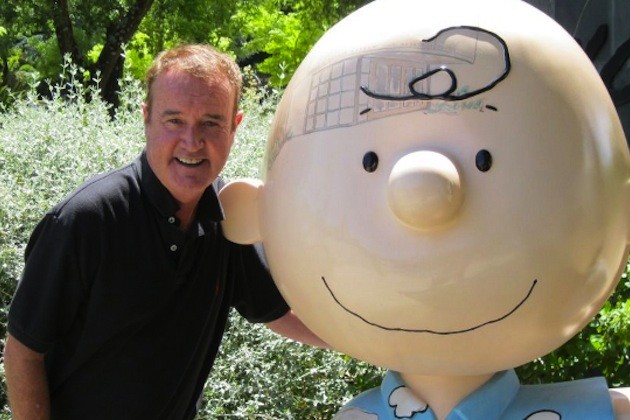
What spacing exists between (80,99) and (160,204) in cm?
279

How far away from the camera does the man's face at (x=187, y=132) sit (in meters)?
2.83

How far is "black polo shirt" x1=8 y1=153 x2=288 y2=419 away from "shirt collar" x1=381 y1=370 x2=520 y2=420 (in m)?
0.78

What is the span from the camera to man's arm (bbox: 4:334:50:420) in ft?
9.40

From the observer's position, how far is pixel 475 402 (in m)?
2.37

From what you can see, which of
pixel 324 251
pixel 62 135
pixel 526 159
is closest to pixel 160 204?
pixel 324 251

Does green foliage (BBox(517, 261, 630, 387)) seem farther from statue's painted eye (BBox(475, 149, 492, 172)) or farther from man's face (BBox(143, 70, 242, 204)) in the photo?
statue's painted eye (BBox(475, 149, 492, 172))

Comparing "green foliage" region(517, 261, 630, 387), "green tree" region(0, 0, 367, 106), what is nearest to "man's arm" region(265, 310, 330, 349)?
"green foliage" region(517, 261, 630, 387)

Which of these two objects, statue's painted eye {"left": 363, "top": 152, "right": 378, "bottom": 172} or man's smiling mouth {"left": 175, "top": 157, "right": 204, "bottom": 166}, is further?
man's smiling mouth {"left": 175, "top": 157, "right": 204, "bottom": 166}

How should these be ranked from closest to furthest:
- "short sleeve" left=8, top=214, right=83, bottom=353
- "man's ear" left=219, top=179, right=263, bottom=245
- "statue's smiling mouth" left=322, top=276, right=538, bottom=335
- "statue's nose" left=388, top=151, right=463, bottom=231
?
"statue's nose" left=388, top=151, right=463, bottom=231 → "statue's smiling mouth" left=322, top=276, right=538, bottom=335 → "man's ear" left=219, top=179, right=263, bottom=245 → "short sleeve" left=8, top=214, right=83, bottom=353

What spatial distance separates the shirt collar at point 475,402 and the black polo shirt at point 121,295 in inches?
30.8

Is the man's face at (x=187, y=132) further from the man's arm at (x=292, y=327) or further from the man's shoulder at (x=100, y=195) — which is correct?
the man's arm at (x=292, y=327)

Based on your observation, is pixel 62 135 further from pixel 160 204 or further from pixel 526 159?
pixel 526 159

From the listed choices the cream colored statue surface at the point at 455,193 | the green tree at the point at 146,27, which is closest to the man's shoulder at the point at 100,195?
the cream colored statue surface at the point at 455,193

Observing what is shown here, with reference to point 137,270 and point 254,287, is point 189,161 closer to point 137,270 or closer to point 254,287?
point 137,270
